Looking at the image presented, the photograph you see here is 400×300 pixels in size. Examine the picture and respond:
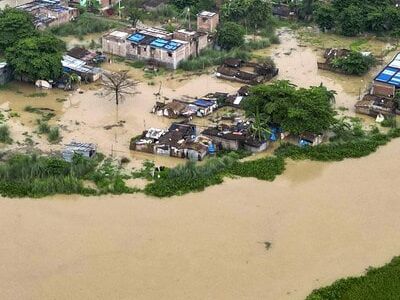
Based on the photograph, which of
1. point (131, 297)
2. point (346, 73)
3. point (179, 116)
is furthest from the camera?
point (346, 73)

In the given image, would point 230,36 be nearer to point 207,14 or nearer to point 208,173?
point 207,14

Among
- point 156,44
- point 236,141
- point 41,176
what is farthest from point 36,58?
point 236,141

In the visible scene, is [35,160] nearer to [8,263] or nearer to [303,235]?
[8,263]

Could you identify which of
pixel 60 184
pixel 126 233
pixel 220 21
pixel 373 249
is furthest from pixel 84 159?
pixel 220 21

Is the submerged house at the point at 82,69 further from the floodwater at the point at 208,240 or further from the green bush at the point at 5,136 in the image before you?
the floodwater at the point at 208,240

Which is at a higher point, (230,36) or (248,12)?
(248,12)
